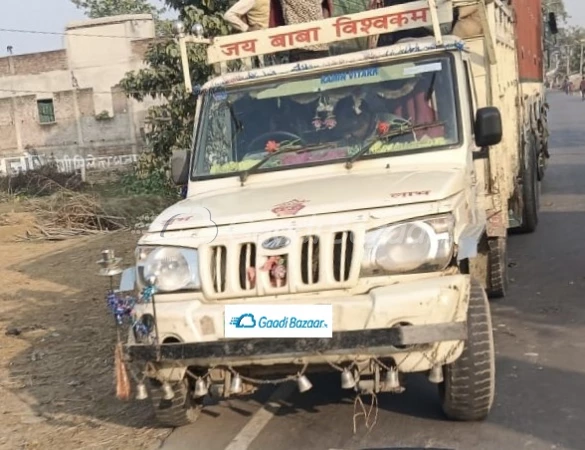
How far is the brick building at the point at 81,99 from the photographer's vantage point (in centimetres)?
3291

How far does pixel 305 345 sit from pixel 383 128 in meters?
1.77

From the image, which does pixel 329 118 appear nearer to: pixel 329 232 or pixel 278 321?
pixel 329 232

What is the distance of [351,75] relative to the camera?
5512mm

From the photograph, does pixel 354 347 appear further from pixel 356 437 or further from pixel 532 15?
pixel 532 15

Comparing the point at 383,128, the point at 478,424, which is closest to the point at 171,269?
the point at 383,128

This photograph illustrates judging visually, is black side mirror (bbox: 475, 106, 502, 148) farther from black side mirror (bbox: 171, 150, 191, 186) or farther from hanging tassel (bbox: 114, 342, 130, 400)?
hanging tassel (bbox: 114, 342, 130, 400)

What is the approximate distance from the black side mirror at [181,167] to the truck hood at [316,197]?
0.54 metres

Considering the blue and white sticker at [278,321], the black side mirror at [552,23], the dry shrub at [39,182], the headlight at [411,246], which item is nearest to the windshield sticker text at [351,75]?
the headlight at [411,246]

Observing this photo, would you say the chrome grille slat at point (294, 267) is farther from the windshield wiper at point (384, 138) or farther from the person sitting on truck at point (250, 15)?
the person sitting on truck at point (250, 15)

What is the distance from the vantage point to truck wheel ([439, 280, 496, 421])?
4333 mm

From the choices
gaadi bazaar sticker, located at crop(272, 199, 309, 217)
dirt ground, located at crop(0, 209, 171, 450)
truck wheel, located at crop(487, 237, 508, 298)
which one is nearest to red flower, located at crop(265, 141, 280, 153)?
gaadi bazaar sticker, located at crop(272, 199, 309, 217)

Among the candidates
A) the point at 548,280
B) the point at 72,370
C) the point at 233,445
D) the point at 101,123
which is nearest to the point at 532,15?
the point at 548,280

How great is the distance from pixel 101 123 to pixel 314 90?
2855cm

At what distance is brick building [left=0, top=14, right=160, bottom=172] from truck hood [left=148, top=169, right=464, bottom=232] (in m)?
28.0
